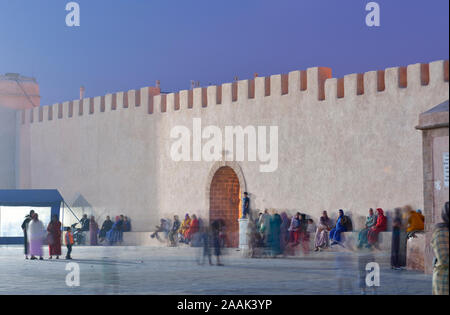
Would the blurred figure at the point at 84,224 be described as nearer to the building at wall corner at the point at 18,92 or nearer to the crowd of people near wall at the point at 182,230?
the crowd of people near wall at the point at 182,230

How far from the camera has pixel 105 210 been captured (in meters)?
25.7

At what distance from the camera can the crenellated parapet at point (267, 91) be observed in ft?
57.1

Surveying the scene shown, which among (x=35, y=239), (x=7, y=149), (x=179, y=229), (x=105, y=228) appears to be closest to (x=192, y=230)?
(x=179, y=229)

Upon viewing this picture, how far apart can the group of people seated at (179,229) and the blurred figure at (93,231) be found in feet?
7.51

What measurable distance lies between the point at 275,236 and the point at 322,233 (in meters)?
1.29

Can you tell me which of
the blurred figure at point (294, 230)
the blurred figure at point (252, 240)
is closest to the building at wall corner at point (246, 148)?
the blurred figure at point (294, 230)

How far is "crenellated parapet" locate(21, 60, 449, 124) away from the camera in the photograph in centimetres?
1741

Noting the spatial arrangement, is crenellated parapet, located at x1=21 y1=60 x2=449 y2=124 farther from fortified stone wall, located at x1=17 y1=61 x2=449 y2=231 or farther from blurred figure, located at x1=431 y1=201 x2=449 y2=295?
blurred figure, located at x1=431 y1=201 x2=449 y2=295

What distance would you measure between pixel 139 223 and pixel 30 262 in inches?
341

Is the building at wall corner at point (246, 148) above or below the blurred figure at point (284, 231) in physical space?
above
